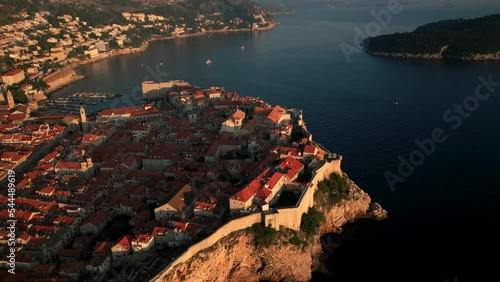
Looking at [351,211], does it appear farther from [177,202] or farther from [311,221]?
[177,202]

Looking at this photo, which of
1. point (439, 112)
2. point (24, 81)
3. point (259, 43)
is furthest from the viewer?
point (259, 43)

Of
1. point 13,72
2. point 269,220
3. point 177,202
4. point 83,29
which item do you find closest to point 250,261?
point 269,220

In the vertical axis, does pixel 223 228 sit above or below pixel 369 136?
above

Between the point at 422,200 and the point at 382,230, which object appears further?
the point at 422,200

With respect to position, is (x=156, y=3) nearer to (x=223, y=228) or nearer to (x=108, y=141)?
(x=108, y=141)

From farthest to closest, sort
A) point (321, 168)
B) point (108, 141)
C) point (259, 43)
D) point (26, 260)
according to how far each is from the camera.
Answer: point (259, 43) → point (108, 141) → point (321, 168) → point (26, 260)

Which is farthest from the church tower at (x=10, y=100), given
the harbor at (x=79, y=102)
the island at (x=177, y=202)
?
the island at (x=177, y=202)

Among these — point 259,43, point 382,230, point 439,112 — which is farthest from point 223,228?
point 259,43
